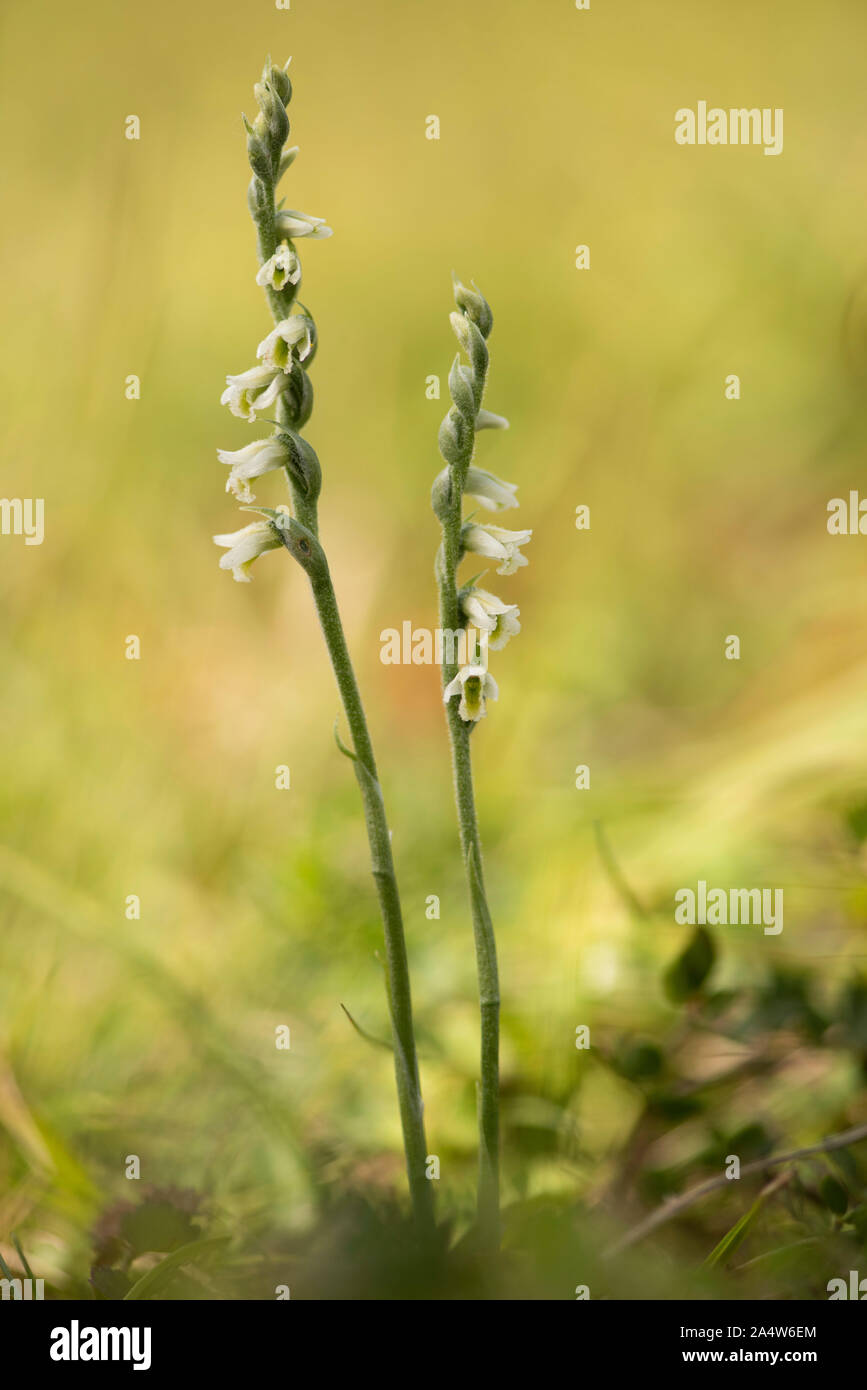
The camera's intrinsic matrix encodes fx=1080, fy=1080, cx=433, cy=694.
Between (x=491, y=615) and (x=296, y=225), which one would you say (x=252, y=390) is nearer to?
(x=296, y=225)

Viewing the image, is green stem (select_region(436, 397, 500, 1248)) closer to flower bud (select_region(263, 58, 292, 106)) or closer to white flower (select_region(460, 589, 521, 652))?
white flower (select_region(460, 589, 521, 652))

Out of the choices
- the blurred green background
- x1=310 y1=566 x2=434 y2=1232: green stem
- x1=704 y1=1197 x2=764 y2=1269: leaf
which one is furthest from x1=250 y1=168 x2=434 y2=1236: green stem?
the blurred green background

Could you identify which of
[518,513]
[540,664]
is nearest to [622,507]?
[518,513]

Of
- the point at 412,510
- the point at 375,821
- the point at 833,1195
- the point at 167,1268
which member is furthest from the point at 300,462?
the point at 412,510

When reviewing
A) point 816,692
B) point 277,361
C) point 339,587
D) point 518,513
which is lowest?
point 277,361

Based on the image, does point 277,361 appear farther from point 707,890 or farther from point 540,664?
point 540,664
